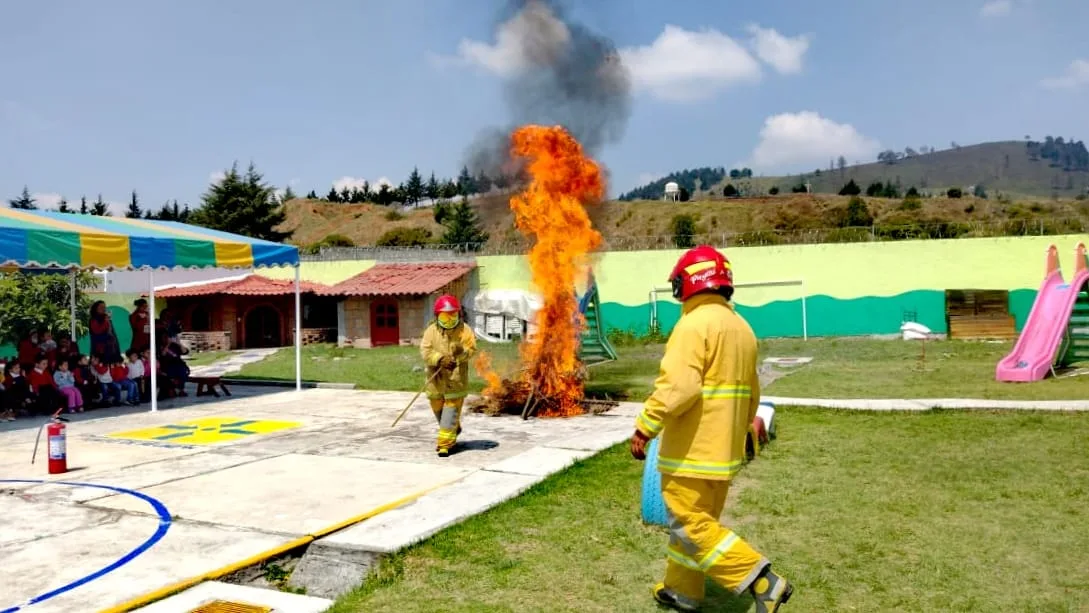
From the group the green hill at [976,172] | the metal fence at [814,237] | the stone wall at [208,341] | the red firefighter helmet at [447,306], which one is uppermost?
the green hill at [976,172]

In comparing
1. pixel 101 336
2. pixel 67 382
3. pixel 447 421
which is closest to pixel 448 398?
pixel 447 421

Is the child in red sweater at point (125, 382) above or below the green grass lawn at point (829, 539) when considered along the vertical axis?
above

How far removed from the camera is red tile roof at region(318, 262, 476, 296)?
31531mm

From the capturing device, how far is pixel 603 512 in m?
6.94

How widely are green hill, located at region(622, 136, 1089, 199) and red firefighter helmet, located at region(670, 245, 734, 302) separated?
429 ft

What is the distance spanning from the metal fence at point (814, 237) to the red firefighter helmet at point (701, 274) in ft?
66.0

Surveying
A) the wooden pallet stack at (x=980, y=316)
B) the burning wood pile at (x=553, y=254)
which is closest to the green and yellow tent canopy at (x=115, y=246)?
the burning wood pile at (x=553, y=254)

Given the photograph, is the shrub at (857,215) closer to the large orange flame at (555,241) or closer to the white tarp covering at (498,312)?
the white tarp covering at (498,312)

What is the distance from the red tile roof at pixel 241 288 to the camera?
33.2 metres

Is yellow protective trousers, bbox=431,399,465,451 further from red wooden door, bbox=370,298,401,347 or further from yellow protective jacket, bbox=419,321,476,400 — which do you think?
red wooden door, bbox=370,298,401,347

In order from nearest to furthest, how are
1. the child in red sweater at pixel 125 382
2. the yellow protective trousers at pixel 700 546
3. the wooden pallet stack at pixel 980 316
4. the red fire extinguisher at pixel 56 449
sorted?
the yellow protective trousers at pixel 700 546
the red fire extinguisher at pixel 56 449
the child in red sweater at pixel 125 382
the wooden pallet stack at pixel 980 316

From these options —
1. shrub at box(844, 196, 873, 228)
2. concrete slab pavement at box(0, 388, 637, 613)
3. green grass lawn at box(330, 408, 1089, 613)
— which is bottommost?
green grass lawn at box(330, 408, 1089, 613)

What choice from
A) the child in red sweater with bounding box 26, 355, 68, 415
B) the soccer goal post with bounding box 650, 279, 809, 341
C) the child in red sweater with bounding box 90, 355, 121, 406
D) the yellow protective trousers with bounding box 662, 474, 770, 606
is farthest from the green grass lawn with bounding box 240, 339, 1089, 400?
the yellow protective trousers with bounding box 662, 474, 770, 606

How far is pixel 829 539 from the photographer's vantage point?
20.1 feet
